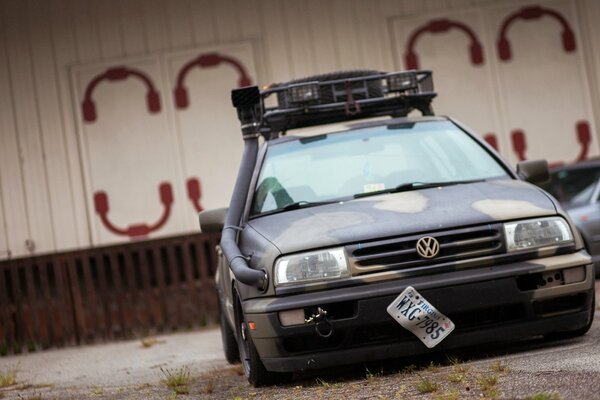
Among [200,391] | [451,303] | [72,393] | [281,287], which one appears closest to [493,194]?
[451,303]

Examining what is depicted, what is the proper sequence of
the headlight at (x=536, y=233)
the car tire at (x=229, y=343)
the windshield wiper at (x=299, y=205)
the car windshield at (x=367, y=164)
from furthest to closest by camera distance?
1. the car tire at (x=229, y=343)
2. the car windshield at (x=367, y=164)
3. the windshield wiper at (x=299, y=205)
4. the headlight at (x=536, y=233)

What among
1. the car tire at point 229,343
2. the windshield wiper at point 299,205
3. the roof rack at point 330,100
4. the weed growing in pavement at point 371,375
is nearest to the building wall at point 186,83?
the car tire at point 229,343

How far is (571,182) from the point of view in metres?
14.4

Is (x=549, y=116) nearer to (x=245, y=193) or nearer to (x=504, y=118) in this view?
(x=504, y=118)

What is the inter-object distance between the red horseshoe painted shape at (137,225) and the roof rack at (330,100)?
209 inches

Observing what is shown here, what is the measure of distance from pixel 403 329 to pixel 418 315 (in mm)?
157

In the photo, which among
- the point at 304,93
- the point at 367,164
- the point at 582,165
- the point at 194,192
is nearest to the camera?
the point at 367,164

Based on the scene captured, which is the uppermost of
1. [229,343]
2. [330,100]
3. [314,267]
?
[330,100]

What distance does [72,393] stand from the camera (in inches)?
330

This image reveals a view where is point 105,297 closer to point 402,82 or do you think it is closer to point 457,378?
point 402,82

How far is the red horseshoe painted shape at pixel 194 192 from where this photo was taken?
1471 centimetres

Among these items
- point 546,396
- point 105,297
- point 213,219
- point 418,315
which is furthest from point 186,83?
point 546,396

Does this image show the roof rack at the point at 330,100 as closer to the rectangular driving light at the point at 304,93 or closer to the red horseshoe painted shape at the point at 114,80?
the rectangular driving light at the point at 304,93

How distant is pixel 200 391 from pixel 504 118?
26.5ft
